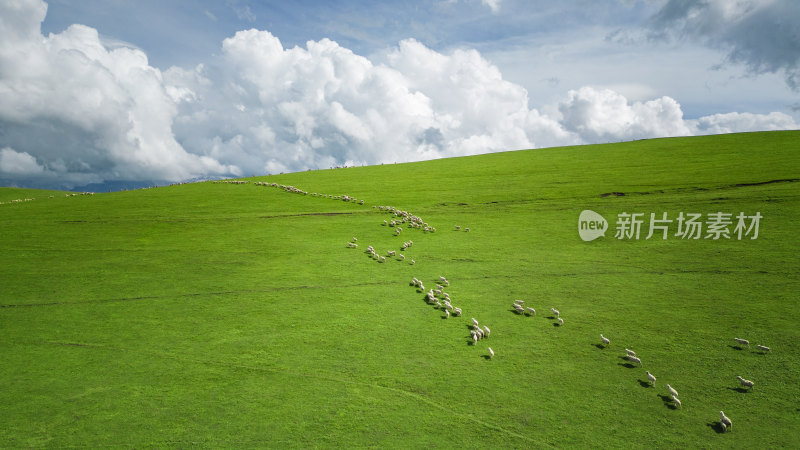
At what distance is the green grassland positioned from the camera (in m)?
6.32

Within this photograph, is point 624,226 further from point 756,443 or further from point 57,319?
point 57,319

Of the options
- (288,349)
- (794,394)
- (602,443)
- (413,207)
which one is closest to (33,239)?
(288,349)

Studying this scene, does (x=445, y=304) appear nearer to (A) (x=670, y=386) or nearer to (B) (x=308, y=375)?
(B) (x=308, y=375)

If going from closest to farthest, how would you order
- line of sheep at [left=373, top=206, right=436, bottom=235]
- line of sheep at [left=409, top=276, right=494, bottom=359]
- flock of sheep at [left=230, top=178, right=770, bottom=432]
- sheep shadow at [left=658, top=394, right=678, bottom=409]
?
sheep shadow at [left=658, top=394, right=678, bottom=409]
flock of sheep at [left=230, top=178, right=770, bottom=432]
line of sheep at [left=409, top=276, right=494, bottom=359]
line of sheep at [left=373, top=206, right=436, bottom=235]

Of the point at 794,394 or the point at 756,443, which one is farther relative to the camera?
the point at 794,394

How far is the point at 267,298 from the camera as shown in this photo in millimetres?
11195

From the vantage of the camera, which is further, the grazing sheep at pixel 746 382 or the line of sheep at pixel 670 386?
the grazing sheep at pixel 746 382

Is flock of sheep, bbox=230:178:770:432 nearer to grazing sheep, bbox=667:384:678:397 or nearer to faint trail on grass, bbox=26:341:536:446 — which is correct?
grazing sheep, bbox=667:384:678:397

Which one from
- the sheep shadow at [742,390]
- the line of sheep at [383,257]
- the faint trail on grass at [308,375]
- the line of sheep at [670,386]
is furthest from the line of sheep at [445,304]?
the sheep shadow at [742,390]

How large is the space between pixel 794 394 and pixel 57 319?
659 inches

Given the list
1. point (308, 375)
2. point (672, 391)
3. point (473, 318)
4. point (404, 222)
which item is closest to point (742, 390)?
point (672, 391)

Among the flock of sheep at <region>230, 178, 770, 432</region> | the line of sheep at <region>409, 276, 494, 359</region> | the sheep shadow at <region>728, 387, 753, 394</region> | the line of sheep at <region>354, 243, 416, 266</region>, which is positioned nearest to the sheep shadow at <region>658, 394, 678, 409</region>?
the flock of sheep at <region>230, 178, 770, 432</region>

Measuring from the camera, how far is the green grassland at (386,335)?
632 cm

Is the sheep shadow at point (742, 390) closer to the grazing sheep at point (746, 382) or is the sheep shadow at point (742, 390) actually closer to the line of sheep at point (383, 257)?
the grazing sheep at point (746, 382)
